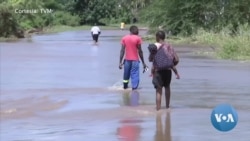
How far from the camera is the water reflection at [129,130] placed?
971cm

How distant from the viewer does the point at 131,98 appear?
15.0m

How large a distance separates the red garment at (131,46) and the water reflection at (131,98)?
2.72 feet

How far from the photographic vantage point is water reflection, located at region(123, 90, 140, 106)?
46.1 ft

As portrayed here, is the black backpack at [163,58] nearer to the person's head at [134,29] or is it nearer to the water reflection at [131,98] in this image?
the water reflection at [131,98]

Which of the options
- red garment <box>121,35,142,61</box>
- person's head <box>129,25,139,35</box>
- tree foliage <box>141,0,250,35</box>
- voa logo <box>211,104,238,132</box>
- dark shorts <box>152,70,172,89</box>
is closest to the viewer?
voa logo <box>211,104,238,132</box>

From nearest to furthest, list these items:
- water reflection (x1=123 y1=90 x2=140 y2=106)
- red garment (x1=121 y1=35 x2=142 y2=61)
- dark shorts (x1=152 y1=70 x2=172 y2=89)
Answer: dark shorts (x1=152 y1=70 x2=172 y2=89) < water reflection (x1=123 y1=90 x2=140 y2=106) < red garment (x1=121 y1=35 x2=142 y2=61)

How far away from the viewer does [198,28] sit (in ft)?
156

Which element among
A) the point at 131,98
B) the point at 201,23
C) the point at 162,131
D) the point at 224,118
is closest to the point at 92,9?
the point at 201,23

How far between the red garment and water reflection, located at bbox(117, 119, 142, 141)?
4723 mm

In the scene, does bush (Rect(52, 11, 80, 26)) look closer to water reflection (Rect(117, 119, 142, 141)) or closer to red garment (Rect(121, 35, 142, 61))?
red garment (Rect(121, 35, 142, 61))

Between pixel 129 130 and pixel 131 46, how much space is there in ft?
19.3

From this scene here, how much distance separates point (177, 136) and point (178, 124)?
118 centimetres

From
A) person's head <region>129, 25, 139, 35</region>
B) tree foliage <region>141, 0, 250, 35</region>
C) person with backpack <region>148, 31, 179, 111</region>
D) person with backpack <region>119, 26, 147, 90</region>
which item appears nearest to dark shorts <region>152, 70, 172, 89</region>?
person with backpack <region>148, 31, 179, 111</region>

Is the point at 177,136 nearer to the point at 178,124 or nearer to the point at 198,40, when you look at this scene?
the point at 178,124
